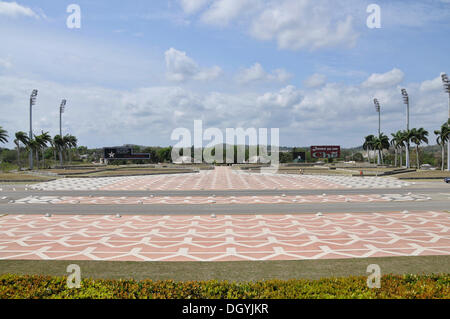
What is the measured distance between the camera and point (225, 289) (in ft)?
19.8

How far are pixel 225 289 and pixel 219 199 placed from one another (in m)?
16.8

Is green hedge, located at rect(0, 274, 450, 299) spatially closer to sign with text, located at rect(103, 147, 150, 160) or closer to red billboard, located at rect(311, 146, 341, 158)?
red billboard, located at rect(311, 146, 341, 158)

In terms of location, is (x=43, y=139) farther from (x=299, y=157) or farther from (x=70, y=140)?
(x=299, y=157)

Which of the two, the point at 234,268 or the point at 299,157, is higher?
the point at 299,157

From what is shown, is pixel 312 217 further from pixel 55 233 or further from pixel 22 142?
pixel 22 142

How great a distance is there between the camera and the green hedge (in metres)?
5.74

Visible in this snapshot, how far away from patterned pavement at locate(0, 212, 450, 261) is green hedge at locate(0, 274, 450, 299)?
3.77 m

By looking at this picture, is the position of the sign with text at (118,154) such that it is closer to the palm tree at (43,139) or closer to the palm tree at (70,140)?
the palm tree at (70,140)

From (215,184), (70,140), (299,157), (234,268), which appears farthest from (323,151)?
(234,268)

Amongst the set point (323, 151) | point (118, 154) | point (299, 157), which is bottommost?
point (299, 157)

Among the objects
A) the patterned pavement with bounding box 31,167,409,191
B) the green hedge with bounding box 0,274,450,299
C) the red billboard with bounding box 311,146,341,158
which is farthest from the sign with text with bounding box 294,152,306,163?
the green hedge with bounding box 0,274,450,299

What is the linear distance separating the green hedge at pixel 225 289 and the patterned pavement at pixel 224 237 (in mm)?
3767
